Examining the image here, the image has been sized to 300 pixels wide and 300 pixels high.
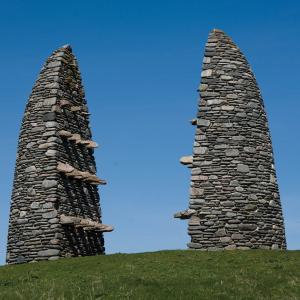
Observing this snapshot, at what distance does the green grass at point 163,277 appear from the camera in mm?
20766

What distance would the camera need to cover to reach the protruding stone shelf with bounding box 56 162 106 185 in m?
34.5

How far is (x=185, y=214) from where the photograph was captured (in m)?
32.0

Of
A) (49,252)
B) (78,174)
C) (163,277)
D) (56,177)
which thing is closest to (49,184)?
(56,177)

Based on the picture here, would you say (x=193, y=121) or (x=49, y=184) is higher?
(x=193, y=121)

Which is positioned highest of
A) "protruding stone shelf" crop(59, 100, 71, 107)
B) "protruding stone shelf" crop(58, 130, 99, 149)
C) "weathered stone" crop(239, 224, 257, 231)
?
"protruding stone shelf" crop(59, 100, 71, 107)

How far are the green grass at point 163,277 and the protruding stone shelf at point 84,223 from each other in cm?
321

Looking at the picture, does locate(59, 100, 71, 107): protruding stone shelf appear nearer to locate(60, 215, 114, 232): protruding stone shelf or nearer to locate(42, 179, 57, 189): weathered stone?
locate(42, 179, 57, 189): weathered stone

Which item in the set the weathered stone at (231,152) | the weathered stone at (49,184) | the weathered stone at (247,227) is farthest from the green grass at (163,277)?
the weathered stone at (231,152)

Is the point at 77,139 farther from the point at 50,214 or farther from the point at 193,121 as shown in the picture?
the point at 193,121

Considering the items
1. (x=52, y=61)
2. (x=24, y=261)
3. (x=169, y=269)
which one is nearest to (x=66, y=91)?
(x=52, y=61)

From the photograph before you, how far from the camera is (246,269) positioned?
2519 cm

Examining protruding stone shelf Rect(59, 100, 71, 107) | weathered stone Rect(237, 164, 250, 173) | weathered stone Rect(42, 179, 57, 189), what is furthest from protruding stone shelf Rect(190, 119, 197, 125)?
weathered stone Rect(42, 179, 57, 189)

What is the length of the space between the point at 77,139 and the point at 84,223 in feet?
14.6

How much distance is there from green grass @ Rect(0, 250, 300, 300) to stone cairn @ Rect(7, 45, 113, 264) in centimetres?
315
